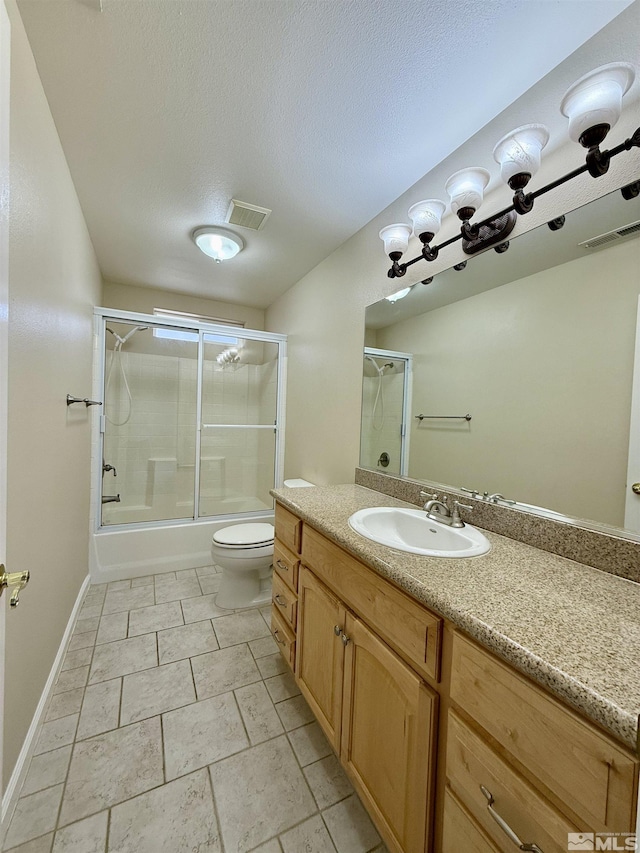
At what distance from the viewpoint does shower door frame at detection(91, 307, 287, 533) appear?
8.27ft

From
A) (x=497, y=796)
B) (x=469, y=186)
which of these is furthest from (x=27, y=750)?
(x=469, y=186)

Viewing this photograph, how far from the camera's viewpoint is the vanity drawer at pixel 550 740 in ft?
1.51

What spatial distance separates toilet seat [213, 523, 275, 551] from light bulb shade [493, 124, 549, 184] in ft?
6.98

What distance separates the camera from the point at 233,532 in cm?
228

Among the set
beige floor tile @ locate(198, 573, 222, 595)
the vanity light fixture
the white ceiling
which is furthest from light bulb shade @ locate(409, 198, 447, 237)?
beige floor tile @ locate(198, 573, 222, 595)

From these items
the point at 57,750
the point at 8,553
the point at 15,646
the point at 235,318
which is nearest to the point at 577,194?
the point at 8,553

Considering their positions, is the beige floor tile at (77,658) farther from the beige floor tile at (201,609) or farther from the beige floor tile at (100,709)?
the beige floor tile at (201,609)

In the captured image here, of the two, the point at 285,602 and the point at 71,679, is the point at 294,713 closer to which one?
the point at 285,602

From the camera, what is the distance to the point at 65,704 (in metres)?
1.43

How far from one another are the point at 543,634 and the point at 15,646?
1.49 m

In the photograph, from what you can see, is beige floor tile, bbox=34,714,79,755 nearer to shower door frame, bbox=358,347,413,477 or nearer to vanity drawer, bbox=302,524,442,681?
vanity drawer, bbox=302,524,442,681

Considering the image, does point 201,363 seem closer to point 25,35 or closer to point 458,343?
point 25,35

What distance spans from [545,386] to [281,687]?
1.68 meters

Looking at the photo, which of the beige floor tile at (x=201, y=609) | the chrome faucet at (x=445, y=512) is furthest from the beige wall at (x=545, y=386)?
the beige floor tile at (x=201, y=609)
